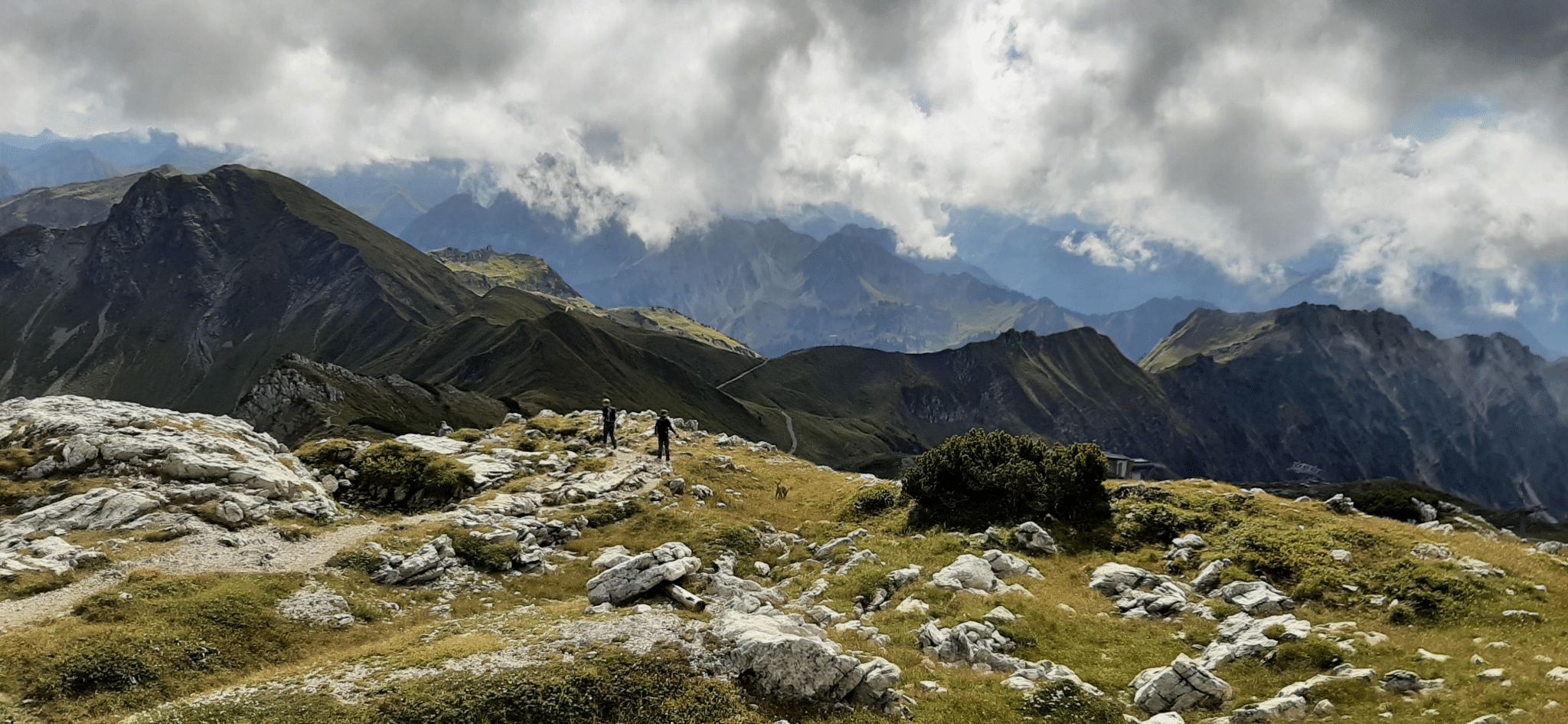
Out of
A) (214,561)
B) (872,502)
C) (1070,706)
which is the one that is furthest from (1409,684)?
(214,561)

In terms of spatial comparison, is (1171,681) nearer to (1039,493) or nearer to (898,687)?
(898,687)

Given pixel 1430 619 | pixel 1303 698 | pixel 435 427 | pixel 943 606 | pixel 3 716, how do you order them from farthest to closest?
pixel 435 427, pixel 943 606, pixel 1430 619, pixel 1303 698, pixel 3 716

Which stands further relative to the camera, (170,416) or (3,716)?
(170,416)

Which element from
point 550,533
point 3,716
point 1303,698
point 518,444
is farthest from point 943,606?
point 518,444

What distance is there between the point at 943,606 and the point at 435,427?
132 metres

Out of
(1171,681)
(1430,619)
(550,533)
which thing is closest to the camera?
(1171,681)

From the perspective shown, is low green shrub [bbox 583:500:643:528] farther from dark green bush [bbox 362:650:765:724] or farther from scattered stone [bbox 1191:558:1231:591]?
scattered stone [bbox 1191:558:1231:591]

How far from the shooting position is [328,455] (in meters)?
43.7

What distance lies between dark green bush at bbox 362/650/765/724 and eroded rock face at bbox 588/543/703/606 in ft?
19.5

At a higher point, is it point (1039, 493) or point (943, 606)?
point (1039, 493)

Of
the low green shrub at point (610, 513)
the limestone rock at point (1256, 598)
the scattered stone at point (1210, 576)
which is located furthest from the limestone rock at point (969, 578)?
the low green shrub at point (610, 513)

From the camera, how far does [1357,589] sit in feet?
82.7

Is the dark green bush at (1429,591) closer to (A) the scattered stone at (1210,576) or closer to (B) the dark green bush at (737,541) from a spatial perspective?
(A) the scattered stone at (1210,576)

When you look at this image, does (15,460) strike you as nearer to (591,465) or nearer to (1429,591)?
(591,465)
